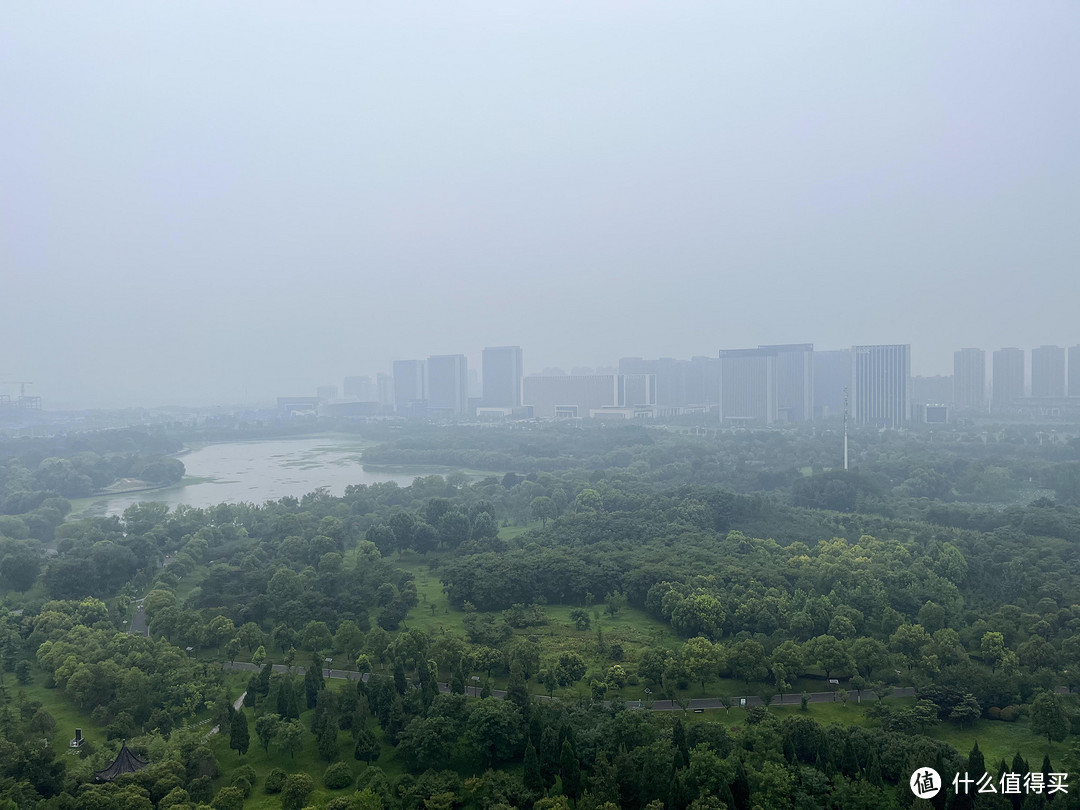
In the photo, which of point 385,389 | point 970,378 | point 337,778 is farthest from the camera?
point 385,389

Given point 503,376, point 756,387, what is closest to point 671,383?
point 756,387

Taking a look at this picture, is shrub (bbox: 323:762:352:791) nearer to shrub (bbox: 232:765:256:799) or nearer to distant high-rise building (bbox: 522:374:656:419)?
shrub (bbox: 232:765:256:799)

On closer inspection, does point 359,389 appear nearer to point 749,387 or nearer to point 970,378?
point 749,387

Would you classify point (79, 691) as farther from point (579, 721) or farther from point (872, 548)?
point (872, 548)

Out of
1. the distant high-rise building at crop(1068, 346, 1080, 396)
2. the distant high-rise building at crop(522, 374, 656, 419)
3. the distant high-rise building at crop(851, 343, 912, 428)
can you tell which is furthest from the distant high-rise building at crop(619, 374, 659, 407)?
the distant high-rise building at crop(1068, 346, 1080, 396)

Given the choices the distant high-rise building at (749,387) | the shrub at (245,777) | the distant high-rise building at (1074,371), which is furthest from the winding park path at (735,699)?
the distant high-rise building at (1074,371)

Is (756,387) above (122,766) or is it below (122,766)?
above

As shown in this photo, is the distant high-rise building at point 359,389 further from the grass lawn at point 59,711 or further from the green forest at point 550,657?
the grass lawn at point 59,711

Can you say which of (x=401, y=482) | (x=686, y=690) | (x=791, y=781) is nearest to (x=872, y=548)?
(x=686, y=690)
